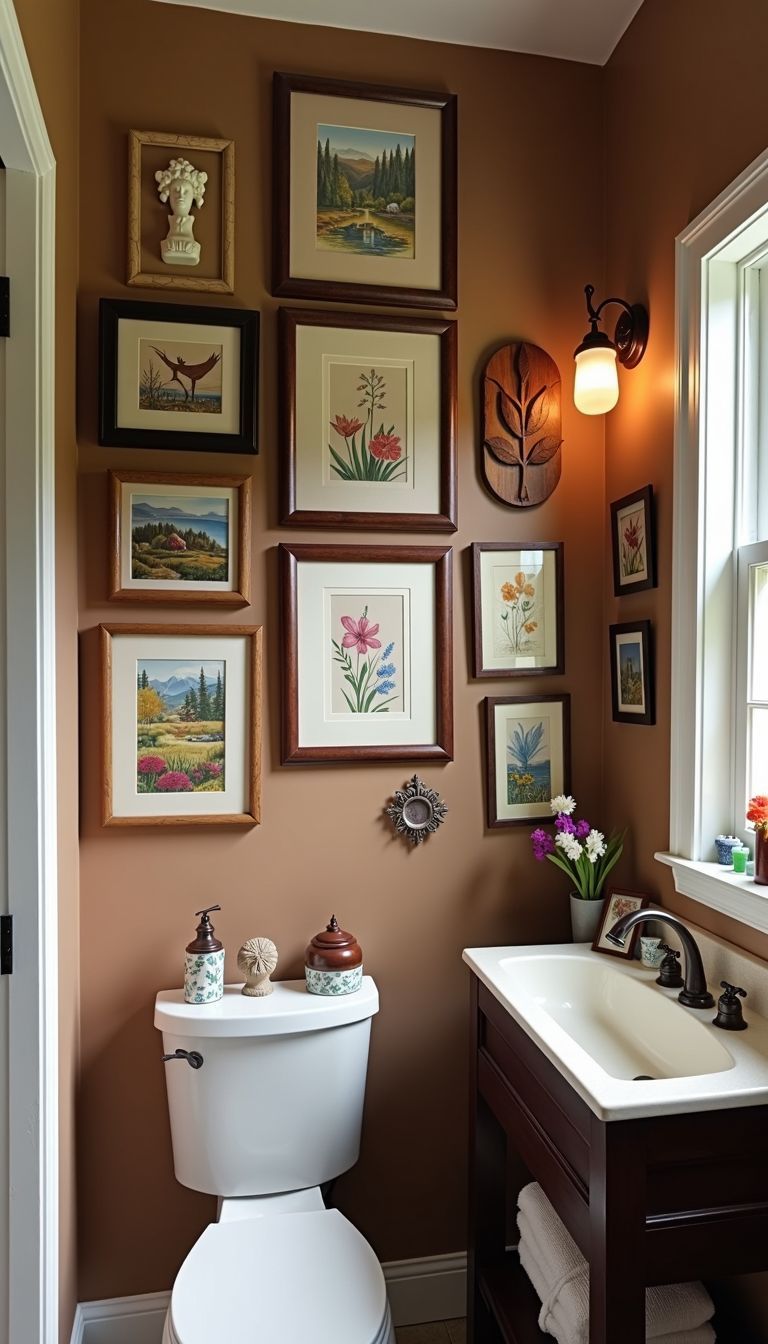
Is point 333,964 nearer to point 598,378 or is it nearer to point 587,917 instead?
point 587,917

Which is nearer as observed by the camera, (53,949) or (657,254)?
(53,949)

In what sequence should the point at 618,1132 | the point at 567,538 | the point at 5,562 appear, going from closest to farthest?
the point at 618,1132 → the point at 5,562 → the point at 567,538

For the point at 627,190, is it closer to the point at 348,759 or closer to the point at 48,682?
the point at 348,759

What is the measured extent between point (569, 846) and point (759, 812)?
0.50 meters

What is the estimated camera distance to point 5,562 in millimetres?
1393

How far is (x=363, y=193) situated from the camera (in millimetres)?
1925

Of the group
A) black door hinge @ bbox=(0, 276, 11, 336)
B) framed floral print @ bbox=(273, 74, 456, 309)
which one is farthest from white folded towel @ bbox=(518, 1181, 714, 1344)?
framed floral print @ bbox=(273, 74, 456, 309)

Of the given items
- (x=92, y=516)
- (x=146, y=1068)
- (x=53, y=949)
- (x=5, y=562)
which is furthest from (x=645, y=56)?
(x=146, y=1068)

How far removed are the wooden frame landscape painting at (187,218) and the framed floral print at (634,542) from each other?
983 millimetres

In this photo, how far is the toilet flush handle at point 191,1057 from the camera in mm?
1686

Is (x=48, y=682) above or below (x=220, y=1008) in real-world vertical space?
above

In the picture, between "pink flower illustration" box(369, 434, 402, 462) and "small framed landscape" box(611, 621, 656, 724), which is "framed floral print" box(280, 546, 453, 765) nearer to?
"pink flower illustration" box(369, 434, 402, 462)

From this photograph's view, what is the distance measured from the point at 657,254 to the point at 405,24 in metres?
0.76

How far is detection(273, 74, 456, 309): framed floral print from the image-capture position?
6.15 ft
